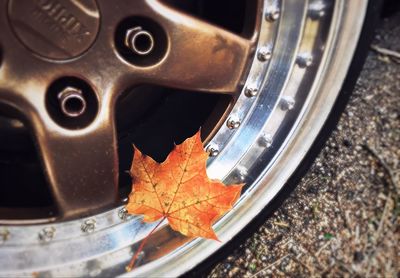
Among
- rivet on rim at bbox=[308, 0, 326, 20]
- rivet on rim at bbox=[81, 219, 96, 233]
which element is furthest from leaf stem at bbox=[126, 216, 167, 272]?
rivet on rim at bbox=[308, 0, 326, 20]

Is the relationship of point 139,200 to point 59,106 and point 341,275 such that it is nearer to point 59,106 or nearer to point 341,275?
point 59,106

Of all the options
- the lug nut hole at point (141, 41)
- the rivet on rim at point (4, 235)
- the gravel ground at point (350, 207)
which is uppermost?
the lug nut hole at point (141, 41)

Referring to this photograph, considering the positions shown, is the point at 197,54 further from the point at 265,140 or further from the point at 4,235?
the point at 4,235

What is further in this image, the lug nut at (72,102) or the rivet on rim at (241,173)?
the rivet on rim at (241,173)

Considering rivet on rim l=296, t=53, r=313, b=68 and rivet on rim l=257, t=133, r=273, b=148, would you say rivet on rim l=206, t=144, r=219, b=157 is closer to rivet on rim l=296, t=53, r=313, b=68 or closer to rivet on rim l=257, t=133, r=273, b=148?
rivet on rim l=257, t=133, r=273, b=148

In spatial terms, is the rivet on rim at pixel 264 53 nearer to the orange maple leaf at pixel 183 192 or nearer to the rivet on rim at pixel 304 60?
the rivet on rim at pixel 304 60

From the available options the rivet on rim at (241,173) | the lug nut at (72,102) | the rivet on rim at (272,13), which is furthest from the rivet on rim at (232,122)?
the lug nut at (72,102)
